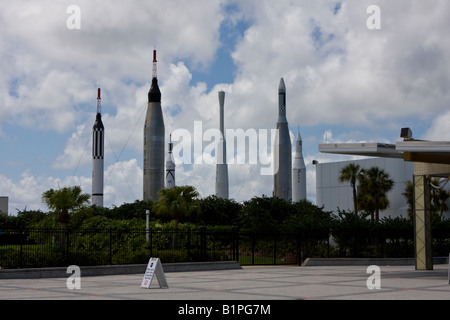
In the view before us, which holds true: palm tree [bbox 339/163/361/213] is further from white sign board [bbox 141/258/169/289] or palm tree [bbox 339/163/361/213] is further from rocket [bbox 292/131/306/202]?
white sign board [bbox 141/258/169/289]

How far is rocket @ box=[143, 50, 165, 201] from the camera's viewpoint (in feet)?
349

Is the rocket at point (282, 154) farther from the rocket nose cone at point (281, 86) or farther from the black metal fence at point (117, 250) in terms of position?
the black metal fence at point (117, 250)

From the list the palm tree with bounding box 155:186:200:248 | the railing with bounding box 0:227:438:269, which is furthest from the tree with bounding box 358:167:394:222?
the palm tree with bounding box 155:186:200:248

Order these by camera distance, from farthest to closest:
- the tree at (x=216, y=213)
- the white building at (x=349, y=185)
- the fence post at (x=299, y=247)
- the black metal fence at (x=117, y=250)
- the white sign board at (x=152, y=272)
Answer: the tree at (x=216, y=213)
the white building at (x=349, y=185)
the fence post at (x=299, y=247)
the black metal fence at (x=117, y=250)
the white sign board at (x=152, y=272)

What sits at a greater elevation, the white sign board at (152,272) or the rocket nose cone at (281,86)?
the rocket nose cone at (281,86)

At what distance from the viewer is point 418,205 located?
29.6 meters

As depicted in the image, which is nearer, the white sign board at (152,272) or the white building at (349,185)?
the white sign board at (152,272)

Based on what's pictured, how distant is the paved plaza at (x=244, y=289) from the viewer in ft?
57.0

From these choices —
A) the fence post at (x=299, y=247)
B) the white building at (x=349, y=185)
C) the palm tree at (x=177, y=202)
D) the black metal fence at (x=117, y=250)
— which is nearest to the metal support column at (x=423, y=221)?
the fence post at (x=299, y=247)

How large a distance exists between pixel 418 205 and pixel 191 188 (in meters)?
14.4

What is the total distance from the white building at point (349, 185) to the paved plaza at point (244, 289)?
45828 millimetres
